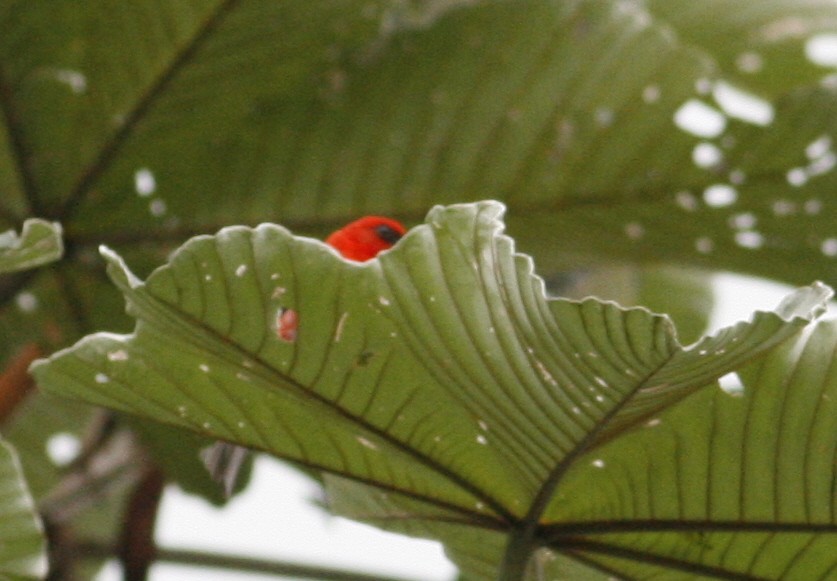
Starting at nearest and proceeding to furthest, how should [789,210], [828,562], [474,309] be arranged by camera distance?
[474,309], [828,562], [789,210]

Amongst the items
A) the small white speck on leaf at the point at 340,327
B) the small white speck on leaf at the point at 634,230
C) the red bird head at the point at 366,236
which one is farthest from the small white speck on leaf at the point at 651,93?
the small white speck on leaf at the point at 340,327

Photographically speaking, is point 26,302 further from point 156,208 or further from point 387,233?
point 387,233

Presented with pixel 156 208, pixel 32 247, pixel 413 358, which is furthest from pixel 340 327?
pixel 156 208

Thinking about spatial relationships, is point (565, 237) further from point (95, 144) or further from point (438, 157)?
point (95, 144)

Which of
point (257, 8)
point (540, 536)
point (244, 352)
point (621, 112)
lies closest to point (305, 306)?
point (244, 352)

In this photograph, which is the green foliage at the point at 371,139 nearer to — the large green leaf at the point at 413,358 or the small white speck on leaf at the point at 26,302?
the small white speck on leaf at the point at 26,302
